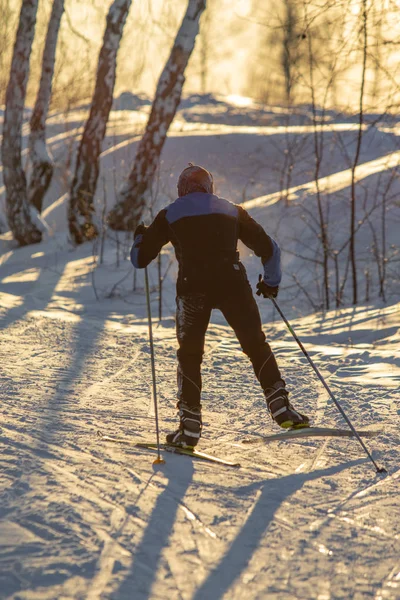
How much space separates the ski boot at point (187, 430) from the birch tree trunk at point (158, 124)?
27.9 ft

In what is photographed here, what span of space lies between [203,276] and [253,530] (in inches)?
64.1

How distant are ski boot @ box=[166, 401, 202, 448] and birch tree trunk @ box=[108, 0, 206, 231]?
27.9ft

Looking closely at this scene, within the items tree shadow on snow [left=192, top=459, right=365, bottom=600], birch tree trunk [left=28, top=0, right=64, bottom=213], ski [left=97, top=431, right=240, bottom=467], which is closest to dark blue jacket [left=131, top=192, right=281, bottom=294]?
ski [left=97, top=431, right=240, bottom=467]

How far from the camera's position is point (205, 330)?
4.48 m

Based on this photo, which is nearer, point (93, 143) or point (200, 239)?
point (200, 239)

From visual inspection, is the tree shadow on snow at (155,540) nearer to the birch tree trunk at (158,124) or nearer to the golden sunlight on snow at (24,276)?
the golden sunlight on snow at (24,276)

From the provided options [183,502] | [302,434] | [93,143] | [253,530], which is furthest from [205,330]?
[93,143]

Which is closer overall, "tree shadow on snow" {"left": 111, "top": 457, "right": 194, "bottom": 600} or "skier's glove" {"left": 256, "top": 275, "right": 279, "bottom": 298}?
"tree shadow on snow" {"left": 111, "top": 457, "right": 194, "bottom": 600}

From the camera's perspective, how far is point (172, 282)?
11.2 m

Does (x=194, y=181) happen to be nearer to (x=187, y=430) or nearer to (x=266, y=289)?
(x=266, y=289)

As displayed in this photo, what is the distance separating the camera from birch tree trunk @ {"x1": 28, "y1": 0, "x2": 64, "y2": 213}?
1415 cm

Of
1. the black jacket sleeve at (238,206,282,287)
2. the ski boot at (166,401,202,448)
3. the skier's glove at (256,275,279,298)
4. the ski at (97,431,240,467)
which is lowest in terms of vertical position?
the ski at (97,431,240,467)

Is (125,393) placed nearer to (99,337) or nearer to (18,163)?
(99,337)

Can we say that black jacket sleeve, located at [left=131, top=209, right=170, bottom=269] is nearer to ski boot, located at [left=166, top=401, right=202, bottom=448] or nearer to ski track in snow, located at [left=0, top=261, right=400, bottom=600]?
ski boot, located at [left=166, top=401, right=202, bottom=448]
